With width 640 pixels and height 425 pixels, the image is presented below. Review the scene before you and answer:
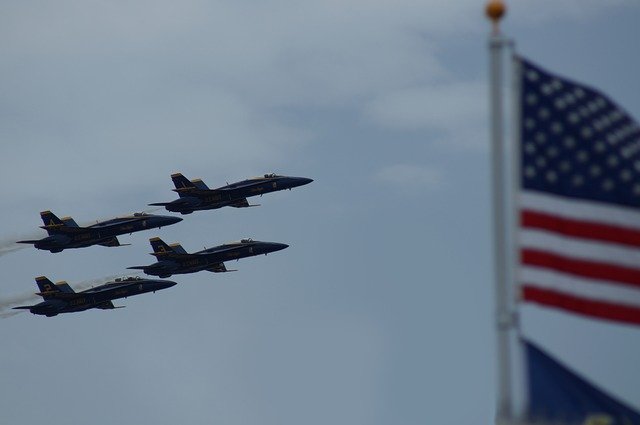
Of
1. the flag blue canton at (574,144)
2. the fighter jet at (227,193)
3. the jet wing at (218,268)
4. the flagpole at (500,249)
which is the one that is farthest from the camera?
the jet wing at (218,268)

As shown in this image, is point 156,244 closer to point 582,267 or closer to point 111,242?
point 111,242

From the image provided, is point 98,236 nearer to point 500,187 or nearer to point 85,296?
Answer: point 85,296

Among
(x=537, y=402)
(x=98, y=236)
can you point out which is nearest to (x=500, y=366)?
(x=537, y=402)

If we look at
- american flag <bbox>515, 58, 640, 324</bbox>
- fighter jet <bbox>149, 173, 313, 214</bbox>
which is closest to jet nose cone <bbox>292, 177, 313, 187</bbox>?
fighter jet <bbox>149, 173, 313, 214</bbox>

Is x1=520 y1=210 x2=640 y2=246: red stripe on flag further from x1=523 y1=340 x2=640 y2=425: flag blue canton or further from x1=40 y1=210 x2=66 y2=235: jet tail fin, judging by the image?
x1=40 y1=210 x2=66 y2=235: jet tail fin

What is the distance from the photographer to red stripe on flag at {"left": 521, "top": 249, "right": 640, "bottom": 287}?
33.0 meters

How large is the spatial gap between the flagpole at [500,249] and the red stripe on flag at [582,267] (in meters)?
1.04

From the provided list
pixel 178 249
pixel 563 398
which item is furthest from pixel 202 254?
pixel 563 398

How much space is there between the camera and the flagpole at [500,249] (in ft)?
104

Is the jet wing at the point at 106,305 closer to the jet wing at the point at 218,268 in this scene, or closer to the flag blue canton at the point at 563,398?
the jet wing at the point at 218,268

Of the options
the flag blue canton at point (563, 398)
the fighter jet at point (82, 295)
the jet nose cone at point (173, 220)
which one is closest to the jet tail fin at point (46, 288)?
the fighter jet at point (82, 295)

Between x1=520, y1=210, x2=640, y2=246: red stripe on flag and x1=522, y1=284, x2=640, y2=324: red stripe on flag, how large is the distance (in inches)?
53.0

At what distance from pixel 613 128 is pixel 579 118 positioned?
2.66 ft

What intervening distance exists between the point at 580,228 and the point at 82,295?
422ft
